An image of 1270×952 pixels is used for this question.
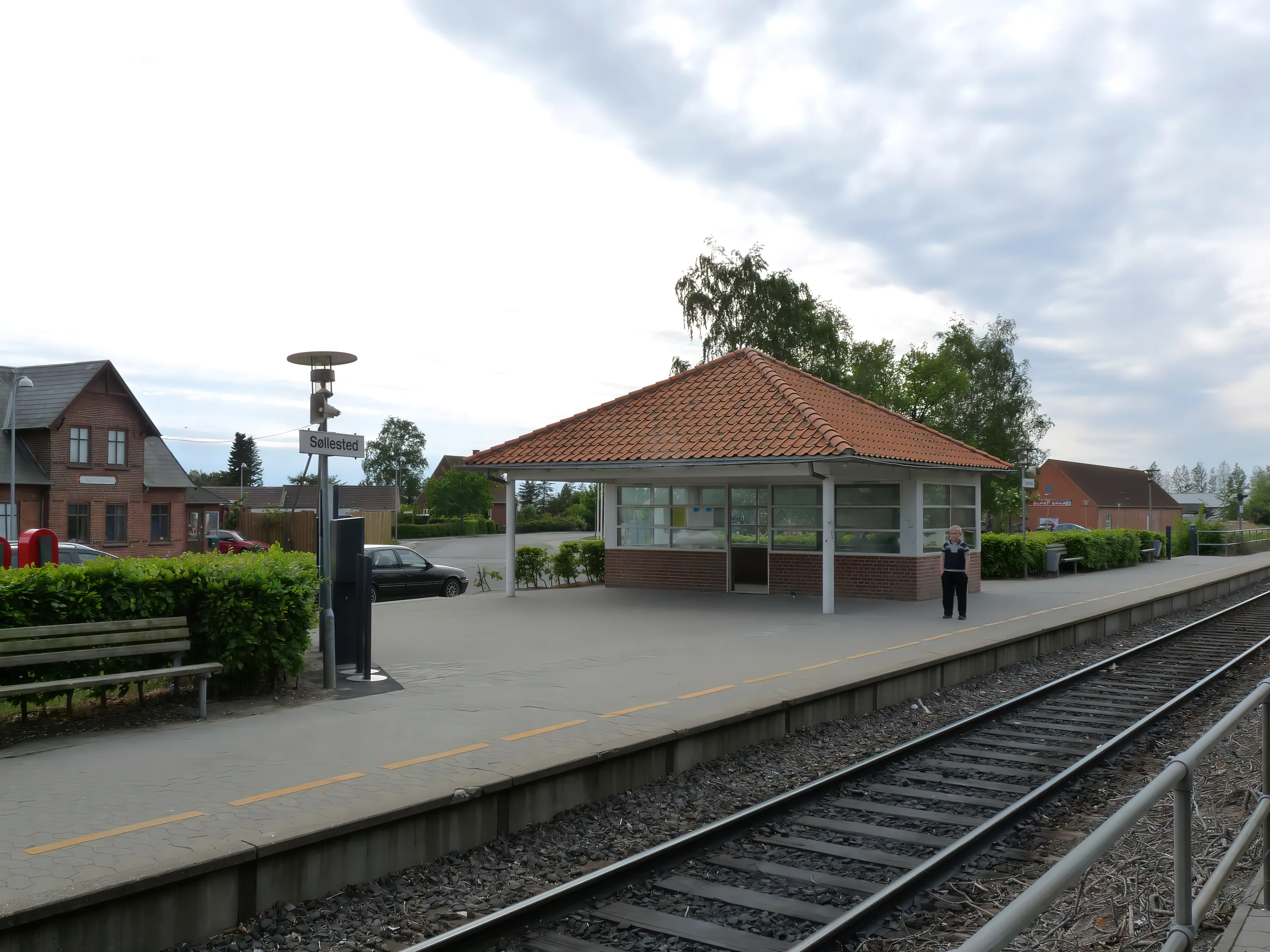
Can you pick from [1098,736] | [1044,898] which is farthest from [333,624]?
[1044,898]

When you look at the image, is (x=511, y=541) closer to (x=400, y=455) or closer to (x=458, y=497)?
(x=458, y=497)

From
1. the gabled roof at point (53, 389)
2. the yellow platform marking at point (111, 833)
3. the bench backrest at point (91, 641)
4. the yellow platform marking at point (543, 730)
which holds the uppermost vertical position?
the gabled roof at point (53, 389)

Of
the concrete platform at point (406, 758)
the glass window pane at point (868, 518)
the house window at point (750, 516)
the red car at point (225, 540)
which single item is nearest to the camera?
the concrete platform at point (406, 758)

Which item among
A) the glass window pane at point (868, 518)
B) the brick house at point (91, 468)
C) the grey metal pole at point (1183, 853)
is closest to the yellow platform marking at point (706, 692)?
the grey metal pole at point (1183, 853)

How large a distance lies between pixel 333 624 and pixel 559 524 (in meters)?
72.1

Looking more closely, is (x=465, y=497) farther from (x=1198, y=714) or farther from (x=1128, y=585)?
(x=1198, y=714)

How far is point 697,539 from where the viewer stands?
2073cm

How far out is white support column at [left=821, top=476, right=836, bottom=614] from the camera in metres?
16.8

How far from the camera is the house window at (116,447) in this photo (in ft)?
139

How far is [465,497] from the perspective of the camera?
8606 centimetres

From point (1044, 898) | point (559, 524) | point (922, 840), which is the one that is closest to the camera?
point (1044, 898)

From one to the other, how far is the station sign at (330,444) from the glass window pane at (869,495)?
11.6m

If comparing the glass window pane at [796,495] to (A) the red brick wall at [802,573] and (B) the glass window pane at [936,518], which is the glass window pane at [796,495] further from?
(B) the glass window pane at [936,518]

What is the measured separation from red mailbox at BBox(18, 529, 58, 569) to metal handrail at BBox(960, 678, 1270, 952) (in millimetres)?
12206
